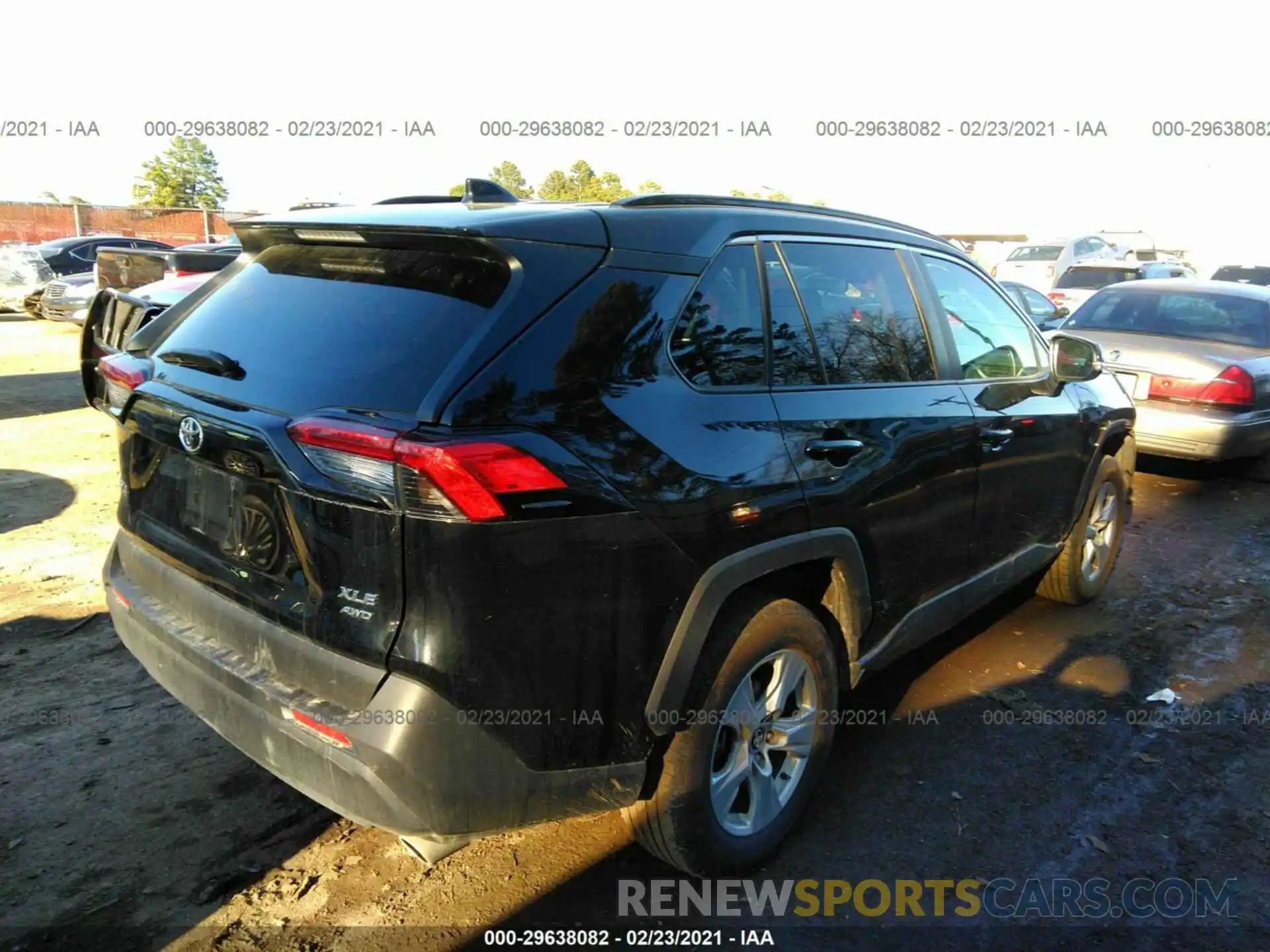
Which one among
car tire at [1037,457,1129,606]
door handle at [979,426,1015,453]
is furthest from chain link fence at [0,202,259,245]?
door handle at [979,426,1015,453]

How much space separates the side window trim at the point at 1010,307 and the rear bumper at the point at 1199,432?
3251 millimetres

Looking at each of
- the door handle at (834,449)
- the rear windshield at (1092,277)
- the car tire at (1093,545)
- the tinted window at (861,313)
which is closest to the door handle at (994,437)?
the tinted window at (861,313)

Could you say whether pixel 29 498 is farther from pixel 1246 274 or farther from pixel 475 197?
pixel 1246 274

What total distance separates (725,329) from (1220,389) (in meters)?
6.08

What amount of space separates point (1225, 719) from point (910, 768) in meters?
1.56

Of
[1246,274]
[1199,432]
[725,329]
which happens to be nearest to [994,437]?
[725,329]

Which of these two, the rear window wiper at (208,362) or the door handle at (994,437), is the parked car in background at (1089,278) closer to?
the door handle at (994,437)

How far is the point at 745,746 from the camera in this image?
2746 mm

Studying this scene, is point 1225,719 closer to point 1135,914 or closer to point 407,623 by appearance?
point 1135,914

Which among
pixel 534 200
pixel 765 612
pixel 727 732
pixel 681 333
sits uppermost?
pixel 534 200

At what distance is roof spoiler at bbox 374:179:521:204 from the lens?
2.92m

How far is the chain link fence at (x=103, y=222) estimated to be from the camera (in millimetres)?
27469

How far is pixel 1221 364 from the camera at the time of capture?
7.09 meters

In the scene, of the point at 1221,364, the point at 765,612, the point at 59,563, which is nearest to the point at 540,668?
the point at 765,612
